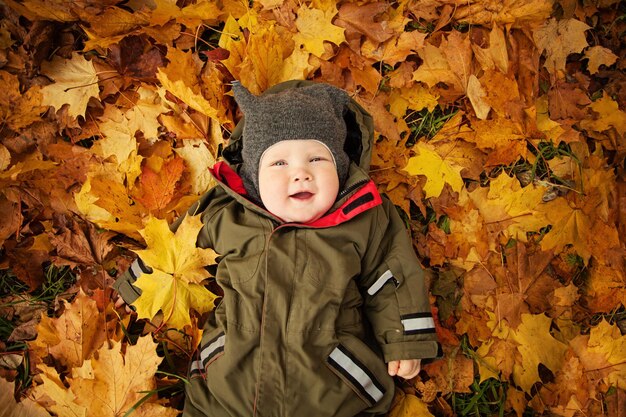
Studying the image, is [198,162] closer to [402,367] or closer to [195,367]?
[195,367]

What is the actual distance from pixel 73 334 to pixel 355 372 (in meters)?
1.37

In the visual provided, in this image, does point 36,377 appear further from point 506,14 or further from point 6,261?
point 506,14

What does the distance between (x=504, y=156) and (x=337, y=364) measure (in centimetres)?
151

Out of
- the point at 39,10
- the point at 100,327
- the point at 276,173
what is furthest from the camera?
the point at 39,10

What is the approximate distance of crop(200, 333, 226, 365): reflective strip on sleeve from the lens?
2143mm

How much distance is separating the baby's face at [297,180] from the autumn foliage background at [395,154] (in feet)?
1.61

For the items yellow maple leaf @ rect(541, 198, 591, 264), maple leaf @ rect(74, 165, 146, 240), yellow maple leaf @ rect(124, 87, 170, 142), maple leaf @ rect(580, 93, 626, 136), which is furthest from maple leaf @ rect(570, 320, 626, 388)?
yellow maple leaf @ rect(124, 87, 170, 142)

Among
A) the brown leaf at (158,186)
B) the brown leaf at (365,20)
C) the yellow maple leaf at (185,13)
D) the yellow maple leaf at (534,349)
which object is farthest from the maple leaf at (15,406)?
the brown leaf at (365,20)

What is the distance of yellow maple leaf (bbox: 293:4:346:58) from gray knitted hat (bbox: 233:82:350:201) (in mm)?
399

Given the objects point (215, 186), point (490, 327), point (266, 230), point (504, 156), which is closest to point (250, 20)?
point (215, 186)

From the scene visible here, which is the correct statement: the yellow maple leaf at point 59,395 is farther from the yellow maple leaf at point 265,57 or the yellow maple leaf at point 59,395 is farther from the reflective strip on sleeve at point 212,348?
the yellow maple leaf at point 265,57

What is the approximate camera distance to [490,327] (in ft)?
7.91

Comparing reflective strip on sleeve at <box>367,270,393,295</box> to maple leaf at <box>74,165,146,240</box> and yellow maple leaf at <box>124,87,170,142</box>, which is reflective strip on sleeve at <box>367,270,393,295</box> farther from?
yellow maple leaf at <box>124,87,170,142</box>

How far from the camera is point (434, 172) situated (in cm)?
260
